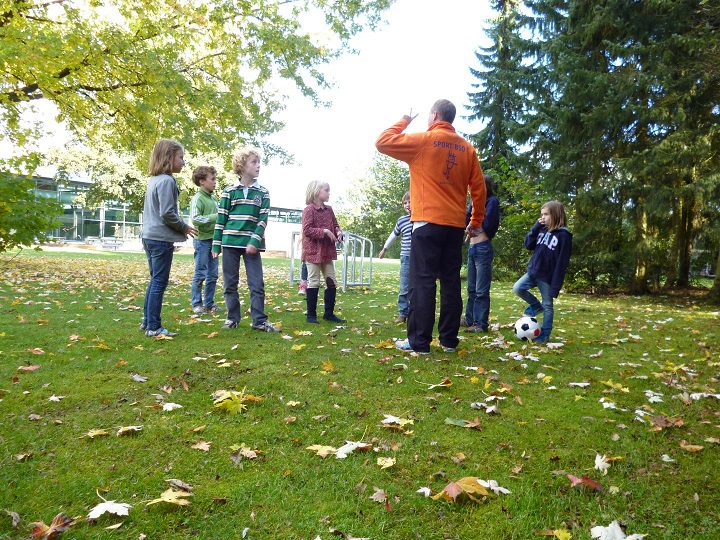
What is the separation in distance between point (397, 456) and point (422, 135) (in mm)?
3148

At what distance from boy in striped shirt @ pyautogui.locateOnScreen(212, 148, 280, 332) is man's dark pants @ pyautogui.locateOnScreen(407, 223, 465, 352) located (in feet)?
6.18

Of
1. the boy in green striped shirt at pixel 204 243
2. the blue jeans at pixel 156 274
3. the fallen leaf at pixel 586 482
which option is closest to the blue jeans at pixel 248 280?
the blue jeans at pixel 156 274

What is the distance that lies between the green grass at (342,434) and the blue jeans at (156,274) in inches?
10.6

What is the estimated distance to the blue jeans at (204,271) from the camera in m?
7.46

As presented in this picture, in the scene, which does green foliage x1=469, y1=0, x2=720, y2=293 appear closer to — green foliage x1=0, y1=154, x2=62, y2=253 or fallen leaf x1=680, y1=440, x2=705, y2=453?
fallen leaf x1=680, y1=440, x2=705, y2=453

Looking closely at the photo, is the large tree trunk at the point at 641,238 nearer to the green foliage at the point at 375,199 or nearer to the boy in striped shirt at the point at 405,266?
the boy in striped shirt at the point at 405,266

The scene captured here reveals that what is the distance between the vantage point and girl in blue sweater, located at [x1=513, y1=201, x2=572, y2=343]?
591 cm

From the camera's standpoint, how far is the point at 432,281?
4.91 meters

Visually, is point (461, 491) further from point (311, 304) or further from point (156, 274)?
point (311, 304)

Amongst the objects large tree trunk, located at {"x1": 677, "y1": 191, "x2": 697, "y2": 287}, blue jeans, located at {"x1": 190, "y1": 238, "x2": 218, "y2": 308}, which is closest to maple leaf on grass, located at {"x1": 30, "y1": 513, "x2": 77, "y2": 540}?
blue jeans, located at {"x1": 190, "y1": 238, "x2": 218, "y2": 308}

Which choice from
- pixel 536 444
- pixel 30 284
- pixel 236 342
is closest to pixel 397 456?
pixel 536 444

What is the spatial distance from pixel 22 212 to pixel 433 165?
29.1ft

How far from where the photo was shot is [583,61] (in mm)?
12938

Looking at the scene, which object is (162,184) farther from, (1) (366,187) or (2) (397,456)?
(1) (366,187)
